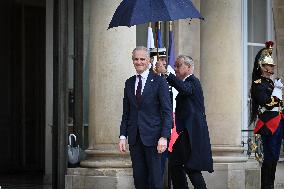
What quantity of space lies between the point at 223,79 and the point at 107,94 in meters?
1.83

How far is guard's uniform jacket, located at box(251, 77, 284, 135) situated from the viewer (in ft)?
37.8

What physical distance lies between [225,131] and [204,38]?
50.3 inches

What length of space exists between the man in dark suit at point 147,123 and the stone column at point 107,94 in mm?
2296

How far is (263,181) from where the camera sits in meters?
11.7

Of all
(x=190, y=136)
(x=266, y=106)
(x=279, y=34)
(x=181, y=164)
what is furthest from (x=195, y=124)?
(x=279, y=34)

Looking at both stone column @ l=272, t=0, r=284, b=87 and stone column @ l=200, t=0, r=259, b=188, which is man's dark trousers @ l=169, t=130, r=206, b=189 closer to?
stone column @ l=200, t=0, r=259, b=188

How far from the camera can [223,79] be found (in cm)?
1241

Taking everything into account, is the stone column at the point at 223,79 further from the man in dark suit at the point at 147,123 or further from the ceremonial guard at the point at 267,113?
the man in dark suit at the point at 147,123

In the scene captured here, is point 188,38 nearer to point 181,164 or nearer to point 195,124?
point 195,124

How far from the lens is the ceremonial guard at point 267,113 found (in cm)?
1153

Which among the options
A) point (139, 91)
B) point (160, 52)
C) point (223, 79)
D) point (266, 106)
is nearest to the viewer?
point (139, 91)

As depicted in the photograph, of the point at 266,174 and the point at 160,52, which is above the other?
the point at 160,52

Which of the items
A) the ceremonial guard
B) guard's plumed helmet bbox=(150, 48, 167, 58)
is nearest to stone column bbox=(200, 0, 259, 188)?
the ceremonial guard
